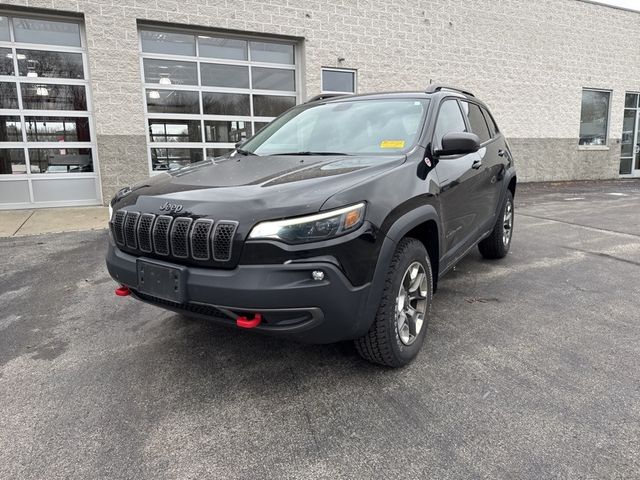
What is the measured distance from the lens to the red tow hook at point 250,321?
7.35 ft

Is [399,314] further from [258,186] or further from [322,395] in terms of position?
[258,186]

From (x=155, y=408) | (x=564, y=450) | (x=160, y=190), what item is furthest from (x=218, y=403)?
(x=564, y=450)

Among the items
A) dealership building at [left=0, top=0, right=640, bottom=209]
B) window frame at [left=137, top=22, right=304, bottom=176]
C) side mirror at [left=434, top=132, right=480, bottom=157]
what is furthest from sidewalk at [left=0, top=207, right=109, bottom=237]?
side mirror at [left=434, top=132, right=480, bottom=157]

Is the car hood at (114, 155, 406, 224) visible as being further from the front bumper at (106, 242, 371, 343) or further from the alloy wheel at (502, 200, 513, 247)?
the alloy wheel at (502, 200, 513, 247)

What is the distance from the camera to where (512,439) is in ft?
7.10

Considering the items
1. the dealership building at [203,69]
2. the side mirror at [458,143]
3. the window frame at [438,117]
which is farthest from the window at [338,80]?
the side mirror at [458,143]

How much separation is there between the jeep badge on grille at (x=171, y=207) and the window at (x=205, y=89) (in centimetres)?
779

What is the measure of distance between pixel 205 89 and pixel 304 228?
875 centimetres

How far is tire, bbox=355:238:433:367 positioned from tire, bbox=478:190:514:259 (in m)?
2.44

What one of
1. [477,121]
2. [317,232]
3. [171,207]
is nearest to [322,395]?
[317,232]

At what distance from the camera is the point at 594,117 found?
1588cm

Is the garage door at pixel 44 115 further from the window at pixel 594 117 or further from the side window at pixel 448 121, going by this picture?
the window at pixel 594 117

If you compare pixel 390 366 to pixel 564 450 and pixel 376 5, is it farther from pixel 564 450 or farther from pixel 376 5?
pixel 376 5

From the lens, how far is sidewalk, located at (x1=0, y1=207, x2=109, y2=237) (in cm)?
737
